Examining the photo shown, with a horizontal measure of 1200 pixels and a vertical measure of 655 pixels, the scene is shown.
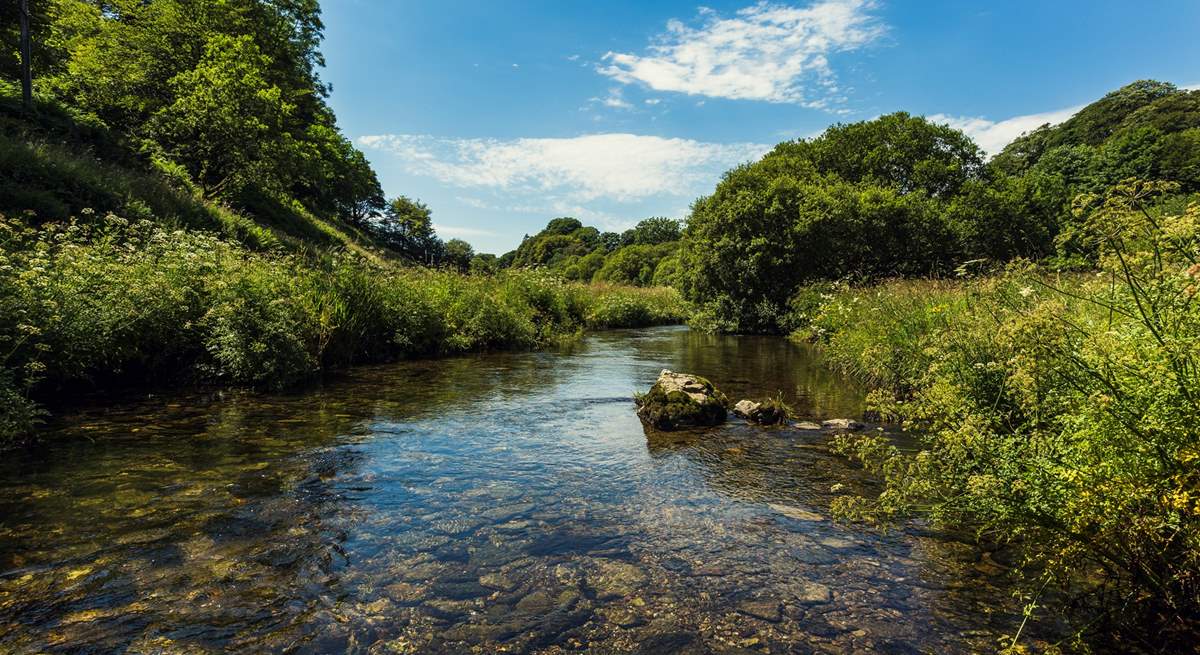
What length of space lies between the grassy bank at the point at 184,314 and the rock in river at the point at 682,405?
719 cm

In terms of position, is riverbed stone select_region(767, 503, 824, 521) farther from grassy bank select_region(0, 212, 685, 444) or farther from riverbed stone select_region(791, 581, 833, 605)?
grassy bank select_region(0, 212, 685, 444)

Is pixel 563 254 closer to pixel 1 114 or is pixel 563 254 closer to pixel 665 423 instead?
pixel 1 114

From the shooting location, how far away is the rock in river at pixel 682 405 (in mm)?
9195

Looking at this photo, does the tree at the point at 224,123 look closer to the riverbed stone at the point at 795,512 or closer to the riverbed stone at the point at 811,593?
the riverbed stone at the point at 795,512

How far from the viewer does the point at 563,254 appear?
14338 cm

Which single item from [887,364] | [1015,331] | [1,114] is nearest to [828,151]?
[887,364]

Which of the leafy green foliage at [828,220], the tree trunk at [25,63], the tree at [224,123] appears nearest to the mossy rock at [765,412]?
the leafy green foliage at [828,220]

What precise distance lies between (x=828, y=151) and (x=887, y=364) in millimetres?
32375

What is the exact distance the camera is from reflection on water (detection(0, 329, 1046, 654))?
3.62 meters

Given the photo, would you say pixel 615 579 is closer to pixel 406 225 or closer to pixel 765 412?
pixel 765 412

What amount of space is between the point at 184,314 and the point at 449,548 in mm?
8575

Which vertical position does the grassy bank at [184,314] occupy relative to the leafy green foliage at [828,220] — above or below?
below

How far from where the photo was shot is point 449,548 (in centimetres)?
480

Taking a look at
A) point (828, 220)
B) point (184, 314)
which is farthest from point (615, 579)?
point (828, 220)
